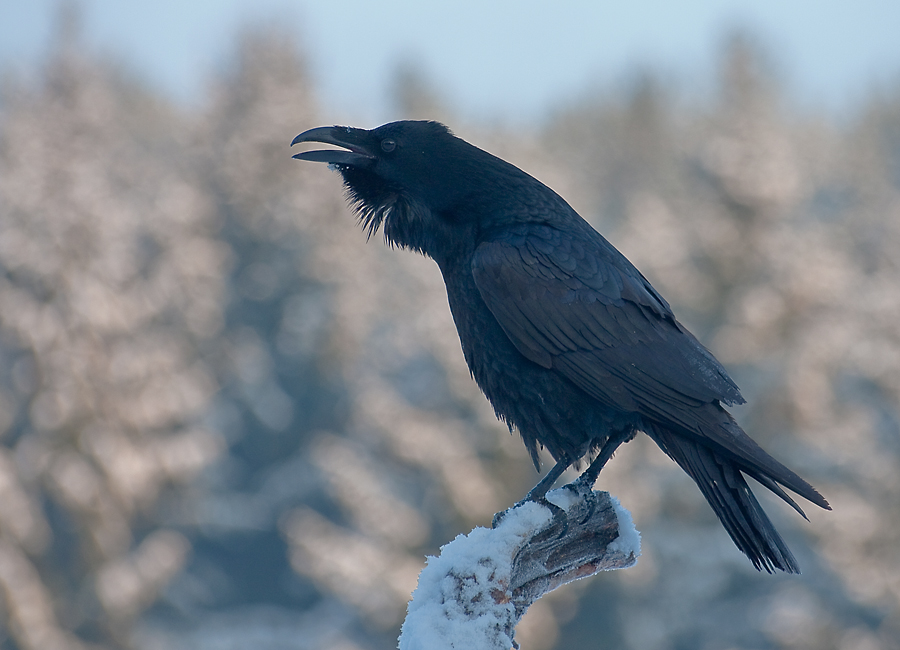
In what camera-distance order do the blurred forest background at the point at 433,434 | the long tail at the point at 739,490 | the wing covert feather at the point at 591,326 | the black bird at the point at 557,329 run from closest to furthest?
the long tail at the point at 739,490 < the black bird at the point at 557,329 < the wing covert feather at the point at 591,326 < the blurred forest background at the point at 433,434

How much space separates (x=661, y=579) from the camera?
821 inches

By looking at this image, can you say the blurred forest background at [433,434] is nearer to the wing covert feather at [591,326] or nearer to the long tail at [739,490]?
the wing covert feather at [591,326]

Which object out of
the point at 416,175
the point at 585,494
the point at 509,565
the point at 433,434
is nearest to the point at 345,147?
the point at 416,175

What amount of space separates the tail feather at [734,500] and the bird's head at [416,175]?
1580 millimetres

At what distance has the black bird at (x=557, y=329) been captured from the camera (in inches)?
147

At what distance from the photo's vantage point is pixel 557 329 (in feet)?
13.0

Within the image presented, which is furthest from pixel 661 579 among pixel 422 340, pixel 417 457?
pixel 422 340

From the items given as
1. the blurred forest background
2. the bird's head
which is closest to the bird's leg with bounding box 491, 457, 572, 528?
the bird's head

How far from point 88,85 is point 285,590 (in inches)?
772

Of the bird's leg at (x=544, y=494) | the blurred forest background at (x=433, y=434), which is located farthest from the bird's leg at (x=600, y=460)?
the blurred forest background at (x=433, y=434)

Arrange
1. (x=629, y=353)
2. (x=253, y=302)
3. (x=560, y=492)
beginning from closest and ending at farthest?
(x=560, y=492), (x=629, y=353), (x=253, y=302)

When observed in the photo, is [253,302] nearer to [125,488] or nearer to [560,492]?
[125,488]

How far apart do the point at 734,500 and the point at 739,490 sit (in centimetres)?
5

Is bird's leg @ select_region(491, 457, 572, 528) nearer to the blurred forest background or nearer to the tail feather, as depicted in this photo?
the tail feather
